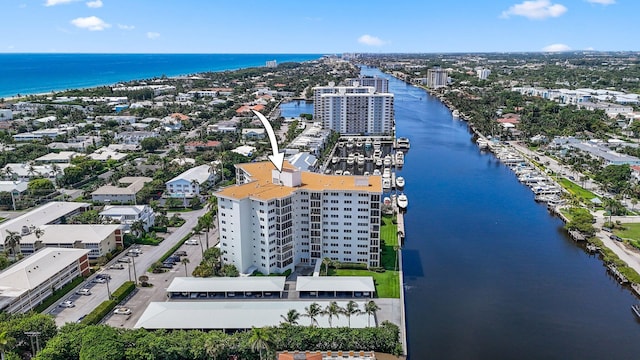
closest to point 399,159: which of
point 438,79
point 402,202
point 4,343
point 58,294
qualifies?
point 402,202

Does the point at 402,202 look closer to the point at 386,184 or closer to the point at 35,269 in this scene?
the point at 386,184

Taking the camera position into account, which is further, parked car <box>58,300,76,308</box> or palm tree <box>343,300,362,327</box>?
parked car <box>58,300,76,308</box>

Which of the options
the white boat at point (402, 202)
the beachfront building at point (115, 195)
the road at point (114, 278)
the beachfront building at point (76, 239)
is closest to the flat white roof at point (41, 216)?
the beachfront building at point (76, 239)

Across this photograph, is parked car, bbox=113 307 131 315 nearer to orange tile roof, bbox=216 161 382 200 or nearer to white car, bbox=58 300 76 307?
white car, bbox=58 300 76 307

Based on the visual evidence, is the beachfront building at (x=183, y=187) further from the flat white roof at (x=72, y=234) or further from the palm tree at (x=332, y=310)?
the palm tree at (x=332, y=310)

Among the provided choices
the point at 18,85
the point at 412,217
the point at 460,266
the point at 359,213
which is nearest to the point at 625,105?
the point at 412,217

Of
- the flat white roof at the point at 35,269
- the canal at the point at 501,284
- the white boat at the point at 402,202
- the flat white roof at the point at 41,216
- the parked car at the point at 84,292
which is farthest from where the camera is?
the white boat at the point at 402,202

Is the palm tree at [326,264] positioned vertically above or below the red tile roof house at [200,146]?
below

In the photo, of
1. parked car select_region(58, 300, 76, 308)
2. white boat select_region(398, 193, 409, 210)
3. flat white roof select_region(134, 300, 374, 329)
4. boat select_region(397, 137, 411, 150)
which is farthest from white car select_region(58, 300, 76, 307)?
boat select_region(397, 137, 411, 150)
